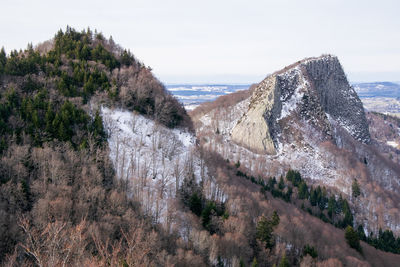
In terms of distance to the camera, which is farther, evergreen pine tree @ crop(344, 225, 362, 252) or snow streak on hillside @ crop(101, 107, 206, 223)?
evergreen pine tree @ crop(344, 225, 362, 252)

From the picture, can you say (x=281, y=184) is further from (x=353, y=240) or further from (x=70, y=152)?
(x=70, y=152)

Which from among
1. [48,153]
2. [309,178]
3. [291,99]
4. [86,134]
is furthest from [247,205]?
[291,99]

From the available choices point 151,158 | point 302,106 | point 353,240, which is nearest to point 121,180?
point 151,158

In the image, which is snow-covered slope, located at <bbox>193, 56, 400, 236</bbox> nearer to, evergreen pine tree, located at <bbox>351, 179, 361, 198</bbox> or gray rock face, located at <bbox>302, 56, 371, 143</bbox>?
gray rock face, located at <bbox>302, 56, 371, 143</bbox>

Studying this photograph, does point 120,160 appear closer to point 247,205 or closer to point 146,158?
point 146,158

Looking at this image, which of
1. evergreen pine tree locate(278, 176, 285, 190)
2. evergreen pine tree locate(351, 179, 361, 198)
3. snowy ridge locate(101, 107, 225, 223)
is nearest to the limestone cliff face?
evergreen pine tree locate(278, 176, 285, 190)

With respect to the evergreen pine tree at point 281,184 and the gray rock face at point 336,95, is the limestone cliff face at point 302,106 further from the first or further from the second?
the evergreen pine tree at point 281,184

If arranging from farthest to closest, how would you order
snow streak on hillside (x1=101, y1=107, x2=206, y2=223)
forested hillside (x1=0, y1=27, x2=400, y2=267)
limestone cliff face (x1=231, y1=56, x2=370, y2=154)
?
limestone cliff face (x1=231, y1=56, x2=370, y2=154), snow streak on hillside (x1=101, y1=107, x2=206, y2=223), forested hillside (x1=0, y1=27, x2=400, y2=267)

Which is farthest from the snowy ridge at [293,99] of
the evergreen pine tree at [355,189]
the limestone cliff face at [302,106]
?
the evergreen pine tree at [355,189]
